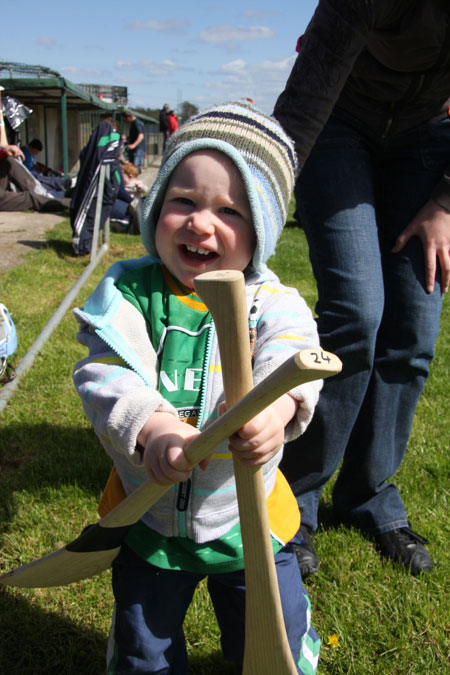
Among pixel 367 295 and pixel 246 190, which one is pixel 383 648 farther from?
pixel 246 190

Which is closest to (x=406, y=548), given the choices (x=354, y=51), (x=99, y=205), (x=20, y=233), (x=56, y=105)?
(x=354, y=51)

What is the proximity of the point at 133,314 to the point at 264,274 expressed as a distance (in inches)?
13.7

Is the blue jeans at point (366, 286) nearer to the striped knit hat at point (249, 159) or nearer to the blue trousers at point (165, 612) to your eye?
the striped knit hat at point (249, 159)

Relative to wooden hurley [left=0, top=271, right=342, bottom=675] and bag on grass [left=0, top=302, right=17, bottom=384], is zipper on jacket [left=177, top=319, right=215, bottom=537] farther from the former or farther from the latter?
bag on grass [left=0, top=302, right=17, bottom=384]

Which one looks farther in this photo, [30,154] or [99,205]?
[30,154]

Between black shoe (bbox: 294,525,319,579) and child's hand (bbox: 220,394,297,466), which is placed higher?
child's hand (bbox: 220,394,297,466)

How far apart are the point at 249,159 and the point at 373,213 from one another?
0.71 m

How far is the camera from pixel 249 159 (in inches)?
57.2

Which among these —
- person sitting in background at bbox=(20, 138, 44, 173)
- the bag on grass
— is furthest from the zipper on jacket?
person sitting in background at bbox=(20, 138, 44, 173)

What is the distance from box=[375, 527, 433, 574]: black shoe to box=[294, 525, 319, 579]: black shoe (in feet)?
0.89

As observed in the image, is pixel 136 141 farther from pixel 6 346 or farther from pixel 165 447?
pixel 165 447

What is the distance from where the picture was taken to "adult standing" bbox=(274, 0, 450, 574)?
177cm

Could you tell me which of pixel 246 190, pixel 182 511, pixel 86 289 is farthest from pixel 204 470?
pixel 86 289

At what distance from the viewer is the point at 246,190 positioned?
4.63 ft
